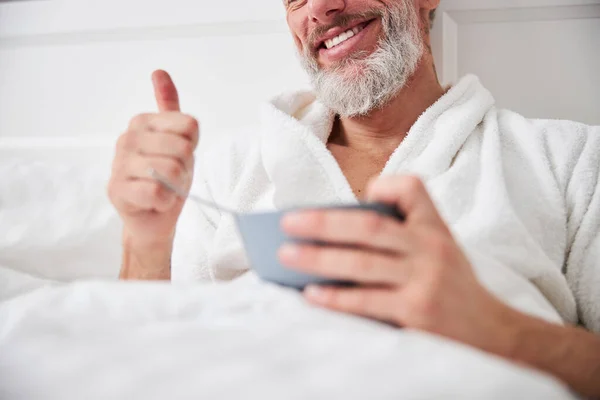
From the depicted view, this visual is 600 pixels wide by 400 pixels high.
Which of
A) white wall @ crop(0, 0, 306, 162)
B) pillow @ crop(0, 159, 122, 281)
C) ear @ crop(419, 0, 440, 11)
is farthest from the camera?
white wall @ crop(0, 0, 306, 162)

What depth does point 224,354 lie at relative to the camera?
1.62 feet

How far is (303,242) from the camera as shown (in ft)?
1.79

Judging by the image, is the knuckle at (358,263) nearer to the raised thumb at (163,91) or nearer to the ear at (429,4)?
the raised thumb at (163,91)

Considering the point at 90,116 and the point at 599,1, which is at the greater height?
the point at 599,1

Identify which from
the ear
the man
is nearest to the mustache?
the man

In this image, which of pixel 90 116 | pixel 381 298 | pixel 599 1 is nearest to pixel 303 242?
pixel 381 298

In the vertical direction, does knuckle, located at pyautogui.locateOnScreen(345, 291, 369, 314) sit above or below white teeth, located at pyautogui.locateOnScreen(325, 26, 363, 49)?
below

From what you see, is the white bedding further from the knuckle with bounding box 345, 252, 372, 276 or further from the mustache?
the mustache

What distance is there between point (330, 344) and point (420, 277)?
0.34 ft

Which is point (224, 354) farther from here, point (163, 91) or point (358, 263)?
point (163, 91)

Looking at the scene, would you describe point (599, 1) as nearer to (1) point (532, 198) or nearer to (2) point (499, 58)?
(2) point (499, 58)

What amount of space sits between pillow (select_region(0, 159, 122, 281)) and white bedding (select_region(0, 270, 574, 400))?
479 mm

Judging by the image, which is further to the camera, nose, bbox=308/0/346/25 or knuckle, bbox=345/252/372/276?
nose, bbox=308/0/346/25

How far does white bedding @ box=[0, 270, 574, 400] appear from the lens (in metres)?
0.44
